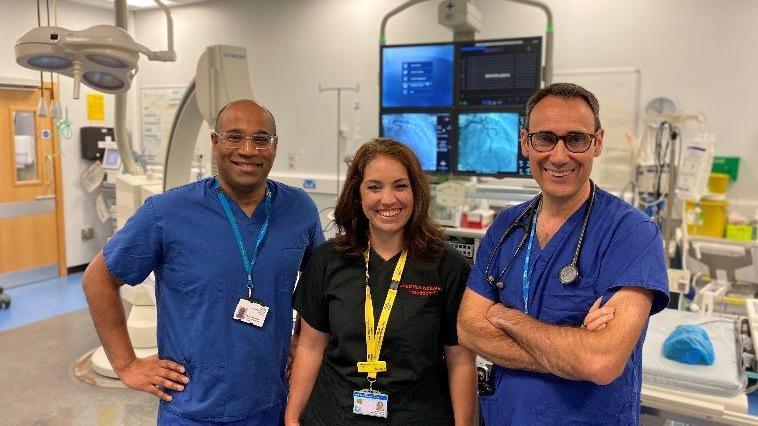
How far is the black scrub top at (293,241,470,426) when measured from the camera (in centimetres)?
139

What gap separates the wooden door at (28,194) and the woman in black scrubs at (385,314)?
5028 millimetres

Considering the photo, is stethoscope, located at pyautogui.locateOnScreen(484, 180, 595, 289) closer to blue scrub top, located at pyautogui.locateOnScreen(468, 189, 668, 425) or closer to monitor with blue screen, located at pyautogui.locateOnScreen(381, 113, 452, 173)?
blue scrub top, located at pyautogui.locateOnScreen(468, 189, 668, 425)

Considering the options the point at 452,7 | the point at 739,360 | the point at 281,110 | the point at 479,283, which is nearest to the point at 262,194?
the point at 479,283

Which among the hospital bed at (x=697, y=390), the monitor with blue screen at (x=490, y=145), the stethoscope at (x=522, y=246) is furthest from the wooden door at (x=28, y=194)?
the hospital bed at (x=697, y=390)

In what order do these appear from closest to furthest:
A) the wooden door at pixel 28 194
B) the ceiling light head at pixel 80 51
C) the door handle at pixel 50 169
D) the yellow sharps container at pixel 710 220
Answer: the ceiling light head at pixel 80 51 → the yellow sharps container at pixel 710 220 → the wooden door at pixel 28 194 → the door handle at pixel 50 169

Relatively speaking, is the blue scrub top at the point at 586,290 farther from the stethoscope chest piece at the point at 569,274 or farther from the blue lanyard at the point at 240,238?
the blue lanyard at the point at 240,238

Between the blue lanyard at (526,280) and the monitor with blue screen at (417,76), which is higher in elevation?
the monitor with blue screen at (417,76)

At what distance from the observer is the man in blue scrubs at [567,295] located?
1.17 metres

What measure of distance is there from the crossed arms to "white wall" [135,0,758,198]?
10.8ft

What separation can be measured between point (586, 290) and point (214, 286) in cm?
94

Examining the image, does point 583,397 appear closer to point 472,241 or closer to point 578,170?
point 578,170

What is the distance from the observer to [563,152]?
48.8 inches

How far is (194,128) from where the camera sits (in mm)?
3090

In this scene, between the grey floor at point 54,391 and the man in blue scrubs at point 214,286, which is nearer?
the man in blue scrubs at point 214,286
